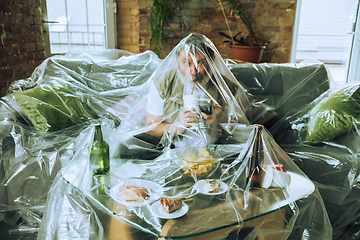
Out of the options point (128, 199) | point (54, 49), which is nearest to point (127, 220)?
point (128, 199)

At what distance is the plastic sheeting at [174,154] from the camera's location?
2.67ft

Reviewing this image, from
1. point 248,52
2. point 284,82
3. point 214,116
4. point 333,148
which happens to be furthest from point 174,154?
point 248,52

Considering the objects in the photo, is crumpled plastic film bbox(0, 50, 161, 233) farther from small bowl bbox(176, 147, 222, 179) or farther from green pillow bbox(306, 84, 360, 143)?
green pillow bbox(306, 84, 360, 143)

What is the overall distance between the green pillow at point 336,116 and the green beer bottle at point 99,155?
1.04 m

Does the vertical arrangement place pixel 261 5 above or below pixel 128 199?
above

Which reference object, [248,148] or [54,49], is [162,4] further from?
[248,148]

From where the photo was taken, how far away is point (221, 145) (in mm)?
1137

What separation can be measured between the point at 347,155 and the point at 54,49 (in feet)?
8.73

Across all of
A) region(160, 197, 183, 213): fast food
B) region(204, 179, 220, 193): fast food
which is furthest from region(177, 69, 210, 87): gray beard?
region(160, 197, 183, 213): fast food

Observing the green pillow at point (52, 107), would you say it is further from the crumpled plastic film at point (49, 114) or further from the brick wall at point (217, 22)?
the brick wall at point (217, 22)

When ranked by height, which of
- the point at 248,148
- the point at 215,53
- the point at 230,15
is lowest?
the point at 248,148

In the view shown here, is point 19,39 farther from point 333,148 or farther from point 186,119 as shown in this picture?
point 333,148

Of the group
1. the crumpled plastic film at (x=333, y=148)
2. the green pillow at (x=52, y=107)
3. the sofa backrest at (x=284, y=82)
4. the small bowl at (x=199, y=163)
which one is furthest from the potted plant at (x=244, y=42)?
the small bowl at (x=199, y=163)

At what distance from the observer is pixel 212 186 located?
880 millimetres
